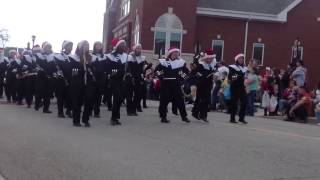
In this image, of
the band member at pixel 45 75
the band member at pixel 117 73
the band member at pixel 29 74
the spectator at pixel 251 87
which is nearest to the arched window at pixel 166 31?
the spectator at pixel 251 87

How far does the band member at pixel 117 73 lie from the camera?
46.7ft

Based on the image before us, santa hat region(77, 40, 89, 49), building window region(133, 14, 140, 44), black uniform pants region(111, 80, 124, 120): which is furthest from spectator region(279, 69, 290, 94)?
building window region(133, 14, 140, 44)

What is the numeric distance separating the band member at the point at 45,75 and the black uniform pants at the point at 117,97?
355cm

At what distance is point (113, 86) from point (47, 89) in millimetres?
3798

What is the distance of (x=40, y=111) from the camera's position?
710 inches

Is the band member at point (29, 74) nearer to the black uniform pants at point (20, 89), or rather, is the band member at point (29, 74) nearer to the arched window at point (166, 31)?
the black uniform pants at point (20, 89)

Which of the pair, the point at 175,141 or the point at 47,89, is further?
the point at 47,89

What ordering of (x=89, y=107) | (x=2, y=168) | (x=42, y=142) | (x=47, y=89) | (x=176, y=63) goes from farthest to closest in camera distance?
(x=47, y=89)
(x=176, y=63)
(x=89, y=107)
(x=42, y=142)
(x=2, y=168)

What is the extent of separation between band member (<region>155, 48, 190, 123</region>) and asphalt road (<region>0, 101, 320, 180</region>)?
28.1 inches

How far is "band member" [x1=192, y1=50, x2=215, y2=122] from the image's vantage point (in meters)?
15.5

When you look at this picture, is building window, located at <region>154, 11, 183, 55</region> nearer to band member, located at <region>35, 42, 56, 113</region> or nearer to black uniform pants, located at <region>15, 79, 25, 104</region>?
black uniform pants, located at <region>15, 79, 25, 104</region>

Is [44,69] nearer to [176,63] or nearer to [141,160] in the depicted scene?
[176,63]

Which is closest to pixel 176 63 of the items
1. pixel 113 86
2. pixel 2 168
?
pixel 113 86

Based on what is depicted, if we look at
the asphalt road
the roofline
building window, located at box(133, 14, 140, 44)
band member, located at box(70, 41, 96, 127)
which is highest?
the roofline
